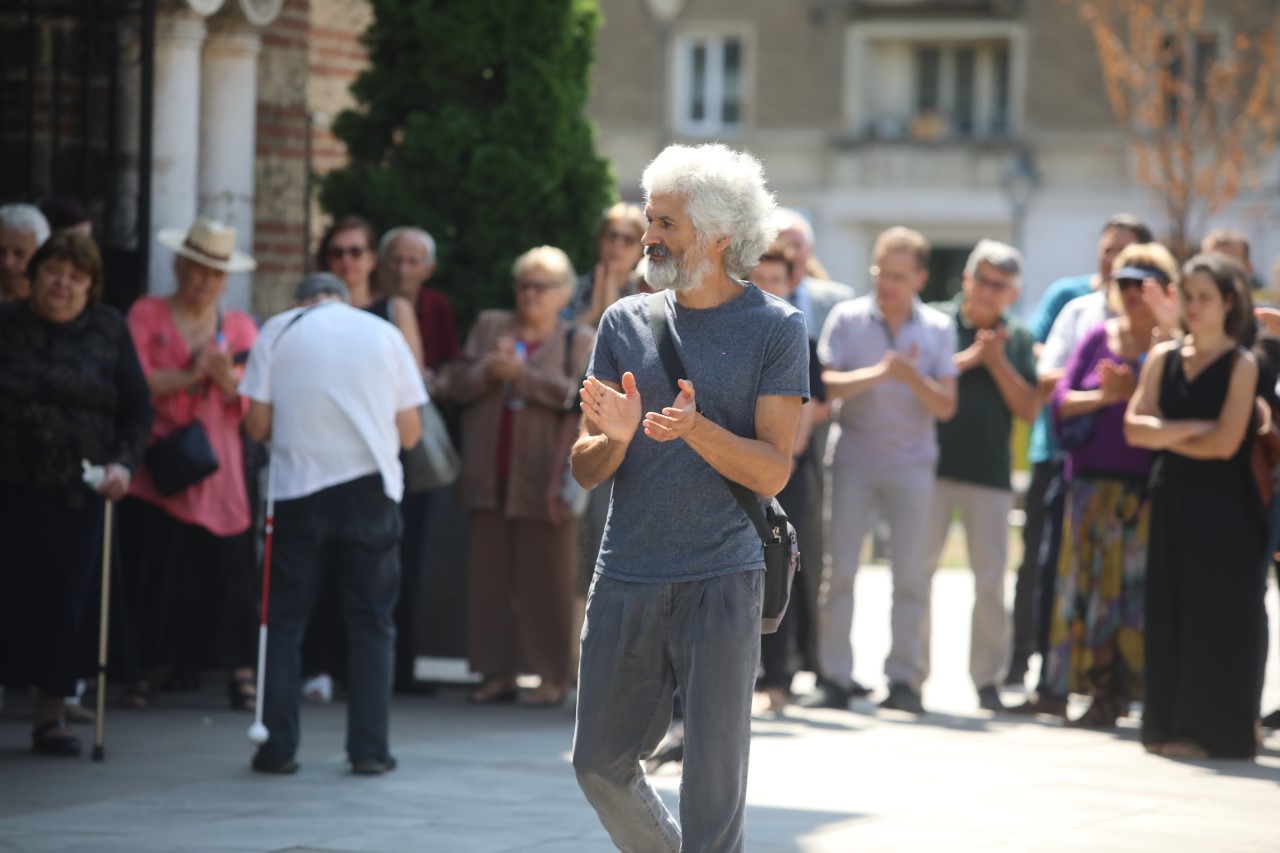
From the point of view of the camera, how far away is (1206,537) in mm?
9117

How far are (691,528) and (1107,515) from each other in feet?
17.4

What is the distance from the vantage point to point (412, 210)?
37.1ft

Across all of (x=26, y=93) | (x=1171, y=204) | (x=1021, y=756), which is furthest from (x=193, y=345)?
(x=1171, y=204)

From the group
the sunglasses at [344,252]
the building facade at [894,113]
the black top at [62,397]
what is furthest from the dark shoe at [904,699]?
the building facade at [894,113]

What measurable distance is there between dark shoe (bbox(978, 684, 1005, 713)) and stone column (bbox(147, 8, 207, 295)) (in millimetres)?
4807

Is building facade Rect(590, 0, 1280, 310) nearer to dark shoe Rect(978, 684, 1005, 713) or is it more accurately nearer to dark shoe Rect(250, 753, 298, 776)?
dark shoe Rect(978, 684, 1005, 713)

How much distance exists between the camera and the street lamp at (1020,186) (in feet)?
126

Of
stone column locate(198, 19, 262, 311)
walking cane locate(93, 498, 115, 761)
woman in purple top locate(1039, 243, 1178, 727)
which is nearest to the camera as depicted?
walking cane locate(93, 498, 115, 761)

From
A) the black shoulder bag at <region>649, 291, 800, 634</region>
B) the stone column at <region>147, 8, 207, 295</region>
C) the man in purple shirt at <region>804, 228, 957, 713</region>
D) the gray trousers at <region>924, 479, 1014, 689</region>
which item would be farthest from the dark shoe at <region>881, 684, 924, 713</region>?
the black shoulder bag at <region>649, 291, 800, 634</region>

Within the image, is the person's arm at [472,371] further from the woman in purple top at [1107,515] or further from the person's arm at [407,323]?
the woman in purple top at [1107,515]

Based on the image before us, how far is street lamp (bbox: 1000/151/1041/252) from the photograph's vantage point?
38531 mm

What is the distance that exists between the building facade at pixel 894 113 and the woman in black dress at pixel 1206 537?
1137 inches

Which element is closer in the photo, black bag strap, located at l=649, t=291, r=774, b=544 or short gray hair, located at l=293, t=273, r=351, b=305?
black bag strap, located at l=649, t=291, r=774, b=544

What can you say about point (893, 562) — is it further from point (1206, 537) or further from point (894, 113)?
point (894, 113)
